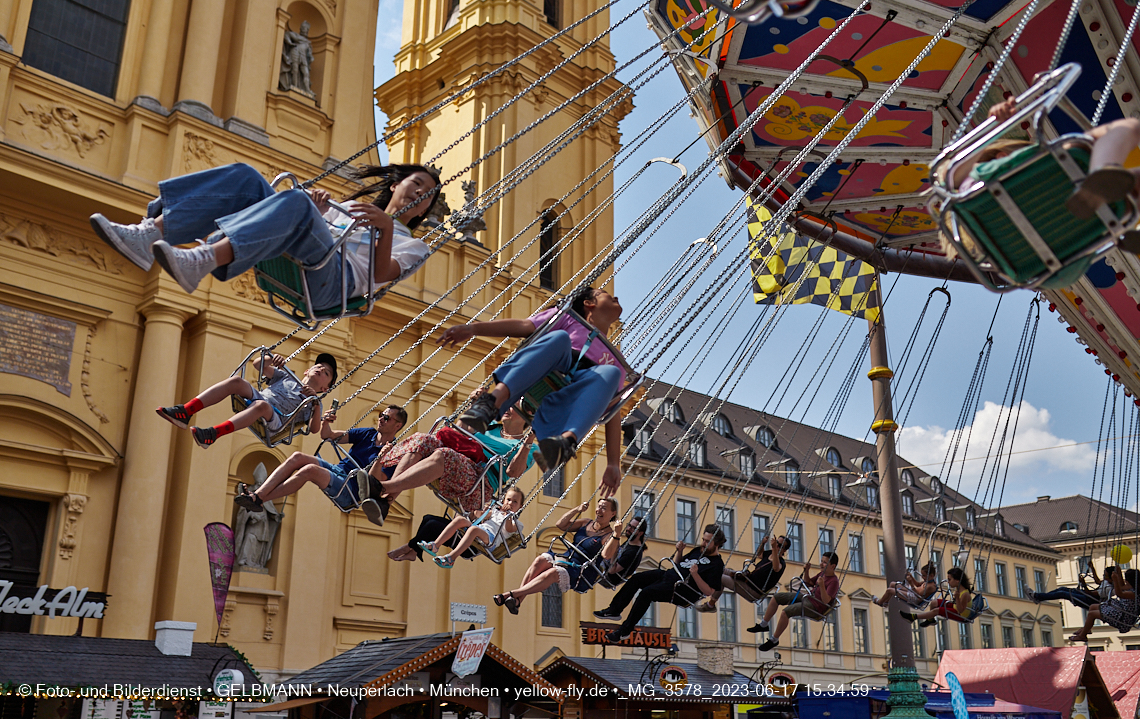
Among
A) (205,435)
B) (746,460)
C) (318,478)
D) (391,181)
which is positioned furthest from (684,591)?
(746,460)

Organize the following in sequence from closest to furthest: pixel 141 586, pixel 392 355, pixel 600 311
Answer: pixel 600 311 < pixel 141 586 < pixel 392 355

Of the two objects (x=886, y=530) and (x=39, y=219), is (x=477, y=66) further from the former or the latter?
(x=886, y=530)

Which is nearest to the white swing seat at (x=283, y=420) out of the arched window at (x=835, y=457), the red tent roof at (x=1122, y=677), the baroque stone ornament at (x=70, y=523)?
the baroque stone ornament at (x=70, y=523)

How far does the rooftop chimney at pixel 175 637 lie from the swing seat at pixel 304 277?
33.6ft

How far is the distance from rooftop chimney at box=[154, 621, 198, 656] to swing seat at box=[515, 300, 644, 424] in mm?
10270

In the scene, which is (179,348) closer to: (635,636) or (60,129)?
(60,129)

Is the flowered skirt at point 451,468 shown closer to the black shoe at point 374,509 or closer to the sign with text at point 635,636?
the black shoe at point 374,509

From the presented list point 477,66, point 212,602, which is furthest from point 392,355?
point 477,66

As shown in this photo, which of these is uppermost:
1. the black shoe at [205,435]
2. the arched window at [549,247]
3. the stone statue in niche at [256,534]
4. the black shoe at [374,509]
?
the arched window at [549,247]

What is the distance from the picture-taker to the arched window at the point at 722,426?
3981 centimetres

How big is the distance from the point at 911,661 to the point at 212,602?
1054 cm

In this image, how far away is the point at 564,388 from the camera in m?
6.08

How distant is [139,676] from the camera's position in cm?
1268

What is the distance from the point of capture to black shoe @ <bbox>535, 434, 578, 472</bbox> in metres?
5.45
